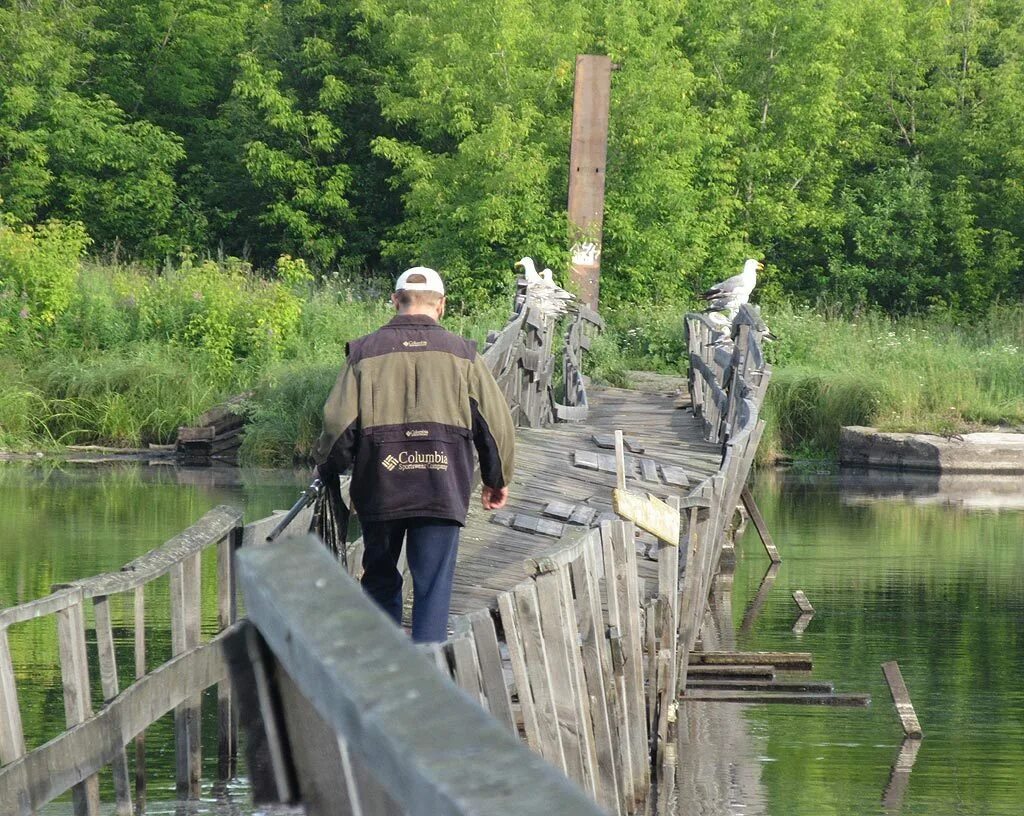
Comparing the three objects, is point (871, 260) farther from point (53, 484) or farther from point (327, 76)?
point (53, 484)

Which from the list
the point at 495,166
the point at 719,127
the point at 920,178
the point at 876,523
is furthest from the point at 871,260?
the point at 876,523

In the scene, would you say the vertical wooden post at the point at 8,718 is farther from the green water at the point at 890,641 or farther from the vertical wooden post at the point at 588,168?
the vertical wooden post at the point at 588,168

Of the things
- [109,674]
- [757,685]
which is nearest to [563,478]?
[757,685]

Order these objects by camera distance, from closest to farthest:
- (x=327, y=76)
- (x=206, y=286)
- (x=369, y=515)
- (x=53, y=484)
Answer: (x=369, y=515)
(x=53, y=484)
(x=206, y=286)
(x=327, y=76)

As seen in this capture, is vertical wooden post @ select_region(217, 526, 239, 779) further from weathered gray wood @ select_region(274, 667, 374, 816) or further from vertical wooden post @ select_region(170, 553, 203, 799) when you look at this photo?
weathered gray wood @ select_region(274, 667, 374, 816)

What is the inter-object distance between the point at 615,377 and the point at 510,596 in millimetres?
20363

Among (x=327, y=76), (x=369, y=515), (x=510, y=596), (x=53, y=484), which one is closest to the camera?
(x=510, y=596)

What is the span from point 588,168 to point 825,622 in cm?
1686

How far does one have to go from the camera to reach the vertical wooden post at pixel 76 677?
18.4ft

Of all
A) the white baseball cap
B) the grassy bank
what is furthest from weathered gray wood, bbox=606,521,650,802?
the grassy bank

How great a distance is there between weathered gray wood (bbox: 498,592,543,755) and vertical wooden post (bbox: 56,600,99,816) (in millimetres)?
1251

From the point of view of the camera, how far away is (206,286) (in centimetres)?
2917

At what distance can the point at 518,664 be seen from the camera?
5.63 metres

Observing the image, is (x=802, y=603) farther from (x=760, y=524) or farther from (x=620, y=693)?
(x=620, y=693)
